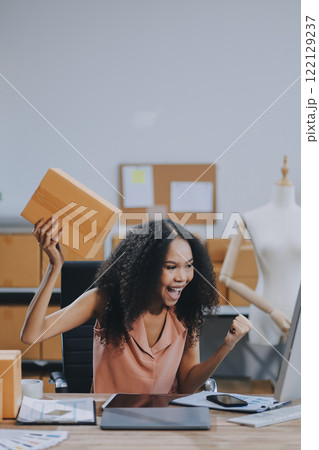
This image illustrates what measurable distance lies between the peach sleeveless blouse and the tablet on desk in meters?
0.40

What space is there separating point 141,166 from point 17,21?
2.76ft

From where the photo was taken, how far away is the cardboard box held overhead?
156 centimetres

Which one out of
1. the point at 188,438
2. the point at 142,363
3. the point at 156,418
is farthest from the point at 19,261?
the point at 188,438

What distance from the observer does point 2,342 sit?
96.0 inches

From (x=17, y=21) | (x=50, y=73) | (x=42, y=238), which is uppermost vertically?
(x=17, y=21)

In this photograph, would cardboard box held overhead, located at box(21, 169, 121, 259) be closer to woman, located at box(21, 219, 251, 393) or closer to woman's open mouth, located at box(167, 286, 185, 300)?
woman, located at box(21, 219, 251, 393)

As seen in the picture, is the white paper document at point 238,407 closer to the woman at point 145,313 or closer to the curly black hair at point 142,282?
the woman at point 145,313

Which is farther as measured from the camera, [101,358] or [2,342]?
[2,342]

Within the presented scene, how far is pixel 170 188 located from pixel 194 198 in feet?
0.40

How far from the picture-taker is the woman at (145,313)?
153 centimetres

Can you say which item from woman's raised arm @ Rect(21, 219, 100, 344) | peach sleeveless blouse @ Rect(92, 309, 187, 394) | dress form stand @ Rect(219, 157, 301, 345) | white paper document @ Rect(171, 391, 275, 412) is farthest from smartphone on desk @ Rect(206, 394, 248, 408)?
dress form stand @ Rect(219, 157, 301, 345)
